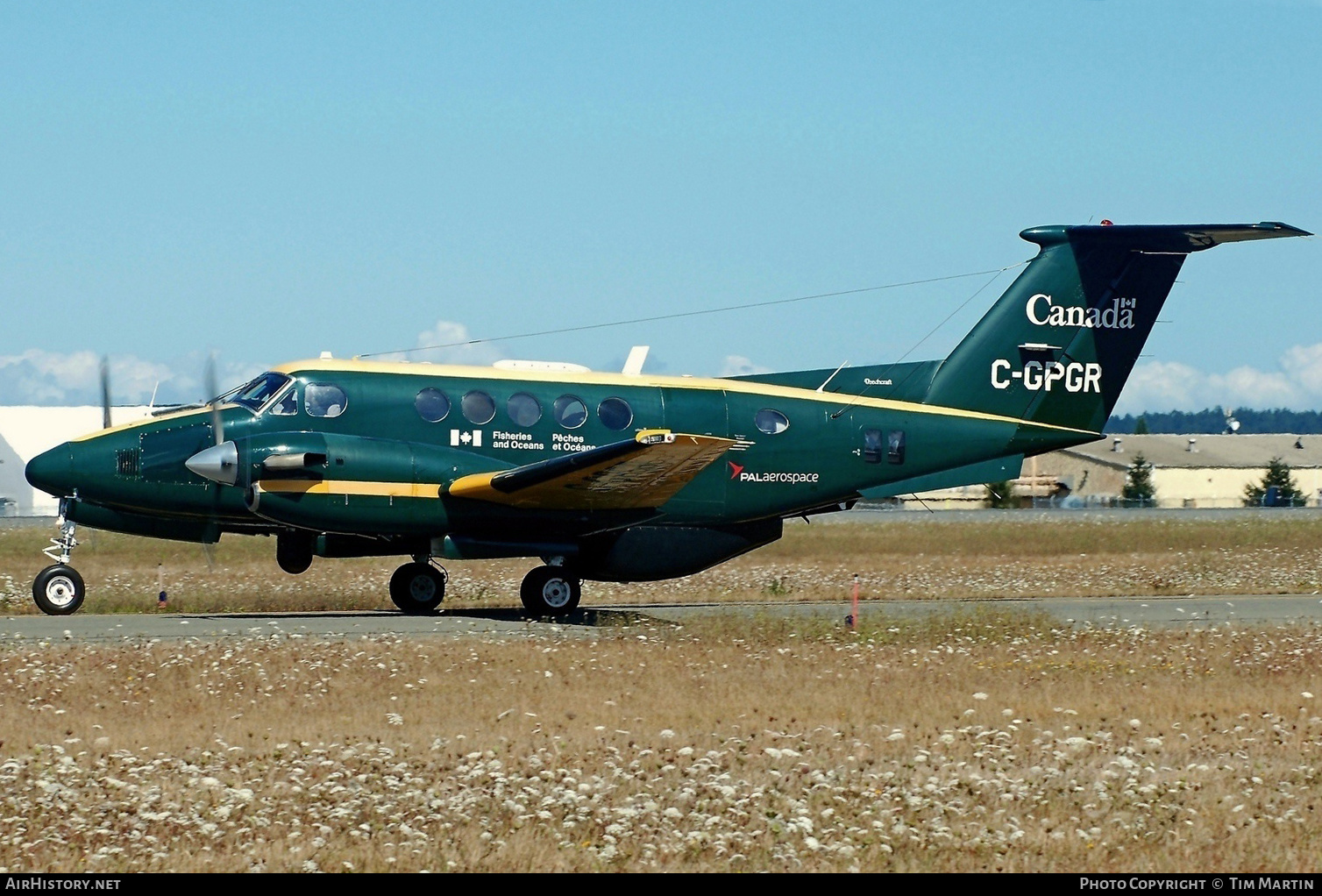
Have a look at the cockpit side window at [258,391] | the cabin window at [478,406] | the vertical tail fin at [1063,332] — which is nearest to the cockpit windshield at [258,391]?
the cockpit side window at [258,391]

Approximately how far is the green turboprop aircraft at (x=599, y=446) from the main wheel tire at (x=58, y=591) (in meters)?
0.03

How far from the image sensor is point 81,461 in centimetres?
→ 2045

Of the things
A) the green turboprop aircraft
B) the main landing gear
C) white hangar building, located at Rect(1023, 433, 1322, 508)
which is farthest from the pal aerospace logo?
white hangar building, located at Rect(1023, 433, 1322, 508)

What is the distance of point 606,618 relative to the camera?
21.8 metres

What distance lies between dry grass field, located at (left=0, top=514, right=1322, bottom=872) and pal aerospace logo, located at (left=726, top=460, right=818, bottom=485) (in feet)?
9.39

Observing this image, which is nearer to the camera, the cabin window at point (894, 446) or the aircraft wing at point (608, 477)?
the aircraft wing at point (608, 477)

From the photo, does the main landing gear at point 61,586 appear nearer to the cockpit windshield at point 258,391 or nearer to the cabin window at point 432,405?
the cockpit windshield at point 258,391

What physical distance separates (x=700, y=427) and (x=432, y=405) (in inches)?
174

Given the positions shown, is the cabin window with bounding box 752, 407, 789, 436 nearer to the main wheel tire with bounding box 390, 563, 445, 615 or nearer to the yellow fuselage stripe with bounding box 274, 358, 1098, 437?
the yellow fuselage stripe with bounding box 274, 358, 1098, 437

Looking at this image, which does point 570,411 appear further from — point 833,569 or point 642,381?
point 833,569

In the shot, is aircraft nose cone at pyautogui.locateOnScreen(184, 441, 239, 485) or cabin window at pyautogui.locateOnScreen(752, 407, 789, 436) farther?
cabin window at pyautogui.locateOnScreen(752, 407, 789, 436)

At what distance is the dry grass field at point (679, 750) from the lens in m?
8.41

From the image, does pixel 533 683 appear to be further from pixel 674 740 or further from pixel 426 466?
pixel 426 466

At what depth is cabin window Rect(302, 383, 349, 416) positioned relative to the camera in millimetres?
20953
